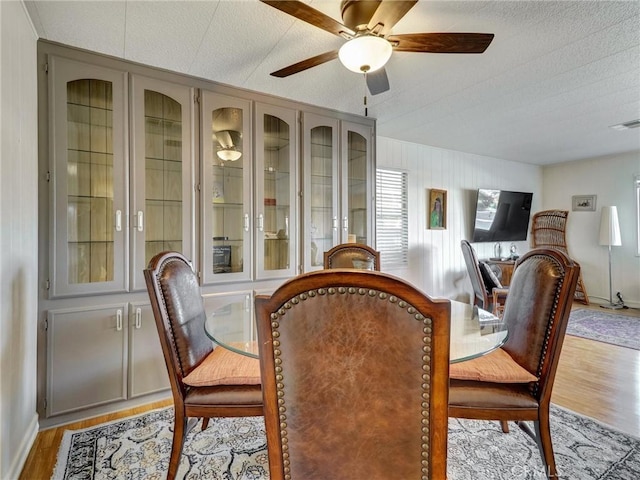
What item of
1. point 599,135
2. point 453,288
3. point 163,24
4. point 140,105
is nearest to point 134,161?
point 140,105

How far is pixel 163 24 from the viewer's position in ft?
6.09

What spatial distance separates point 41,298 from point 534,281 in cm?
276

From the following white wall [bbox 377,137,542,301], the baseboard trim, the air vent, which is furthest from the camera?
white wall [bbox 377,137,542,301]

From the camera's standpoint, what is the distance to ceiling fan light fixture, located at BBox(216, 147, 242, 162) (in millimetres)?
2652

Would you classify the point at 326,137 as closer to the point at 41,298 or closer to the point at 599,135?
the point at 41,298

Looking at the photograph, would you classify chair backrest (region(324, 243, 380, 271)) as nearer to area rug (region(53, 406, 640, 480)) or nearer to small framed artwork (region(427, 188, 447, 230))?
area rug (region(53, 406, 640, 480))

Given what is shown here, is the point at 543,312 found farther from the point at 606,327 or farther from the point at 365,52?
the point at 606,327

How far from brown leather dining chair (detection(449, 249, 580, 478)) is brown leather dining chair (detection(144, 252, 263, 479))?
94 centimetres

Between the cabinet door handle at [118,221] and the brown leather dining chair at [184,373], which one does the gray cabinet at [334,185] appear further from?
the brown leather dining chair at [184,373]

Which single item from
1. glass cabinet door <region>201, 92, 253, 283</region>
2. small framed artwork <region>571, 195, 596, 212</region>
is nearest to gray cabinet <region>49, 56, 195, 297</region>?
glass cabinet door <region>201, 92, 253, 283</region>

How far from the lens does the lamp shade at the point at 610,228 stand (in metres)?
5.08

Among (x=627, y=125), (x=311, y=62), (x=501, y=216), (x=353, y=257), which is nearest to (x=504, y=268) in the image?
(x=501, y=216)

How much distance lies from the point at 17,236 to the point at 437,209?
4.45m

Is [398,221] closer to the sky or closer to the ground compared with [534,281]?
closer to the sky
